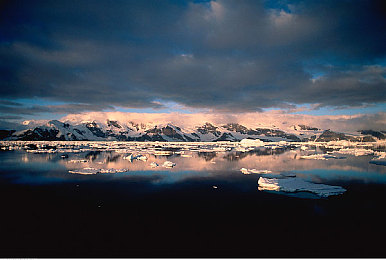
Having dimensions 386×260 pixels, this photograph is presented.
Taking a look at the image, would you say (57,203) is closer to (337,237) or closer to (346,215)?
(337,237)

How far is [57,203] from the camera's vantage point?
12.4 metres

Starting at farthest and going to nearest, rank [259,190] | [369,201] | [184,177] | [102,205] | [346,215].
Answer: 1. [184,177]
2. [259,190]
3. [369,201]
4. [102,205]
5. [346,215]

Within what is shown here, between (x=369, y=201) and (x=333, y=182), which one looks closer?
(x=369, y=201)

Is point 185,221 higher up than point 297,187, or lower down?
lower down

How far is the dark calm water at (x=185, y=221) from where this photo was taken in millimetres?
7621

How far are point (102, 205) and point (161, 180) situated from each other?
7036mm

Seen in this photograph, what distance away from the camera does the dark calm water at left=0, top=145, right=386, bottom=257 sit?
25.0 feet

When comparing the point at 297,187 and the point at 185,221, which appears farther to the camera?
the point at 297,187

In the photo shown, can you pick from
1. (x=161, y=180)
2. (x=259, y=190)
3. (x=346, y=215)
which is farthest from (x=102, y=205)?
(x=346, y=215)

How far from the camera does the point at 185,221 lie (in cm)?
995

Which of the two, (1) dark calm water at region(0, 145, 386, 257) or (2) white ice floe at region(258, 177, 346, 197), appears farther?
(2) white ice floe at region(258, 177, 346, 197)

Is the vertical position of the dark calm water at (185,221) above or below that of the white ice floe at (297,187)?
below

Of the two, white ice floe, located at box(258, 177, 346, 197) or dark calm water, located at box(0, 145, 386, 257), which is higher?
white ice floe, located at box(258, 177, 346, 197)

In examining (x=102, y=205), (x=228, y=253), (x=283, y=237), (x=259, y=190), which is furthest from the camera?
(x=259, y=190)
